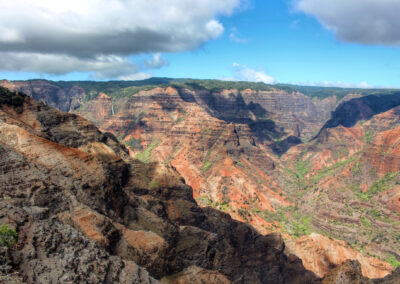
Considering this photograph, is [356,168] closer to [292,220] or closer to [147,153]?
[292,220]

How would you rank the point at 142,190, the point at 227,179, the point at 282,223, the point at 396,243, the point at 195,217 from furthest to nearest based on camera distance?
the point at 227,179, the point at 282,223, the point at 396,243, the point at 195,217, the point at 142,190

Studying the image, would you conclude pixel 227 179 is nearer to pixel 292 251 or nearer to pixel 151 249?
pixel 292 251

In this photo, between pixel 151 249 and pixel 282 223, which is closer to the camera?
pixel 151 249

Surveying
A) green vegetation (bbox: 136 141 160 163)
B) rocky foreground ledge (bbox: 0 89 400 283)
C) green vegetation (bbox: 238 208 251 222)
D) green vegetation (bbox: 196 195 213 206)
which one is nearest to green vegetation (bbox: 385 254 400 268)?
rocky foreground ledge (bbox: 0 89 400 283)

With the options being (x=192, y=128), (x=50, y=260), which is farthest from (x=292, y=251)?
(x=192, y=128)

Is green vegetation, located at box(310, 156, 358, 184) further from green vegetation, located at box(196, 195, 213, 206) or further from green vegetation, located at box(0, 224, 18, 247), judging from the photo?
green vegetation, located at box(0, 224, 18, 247)

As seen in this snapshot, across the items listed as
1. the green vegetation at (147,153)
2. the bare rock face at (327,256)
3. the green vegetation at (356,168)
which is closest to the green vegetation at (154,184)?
the bare rock face at (327,256)

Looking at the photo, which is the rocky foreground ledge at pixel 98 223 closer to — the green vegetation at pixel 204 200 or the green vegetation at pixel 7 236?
the green vegetation at pixel 7 236
